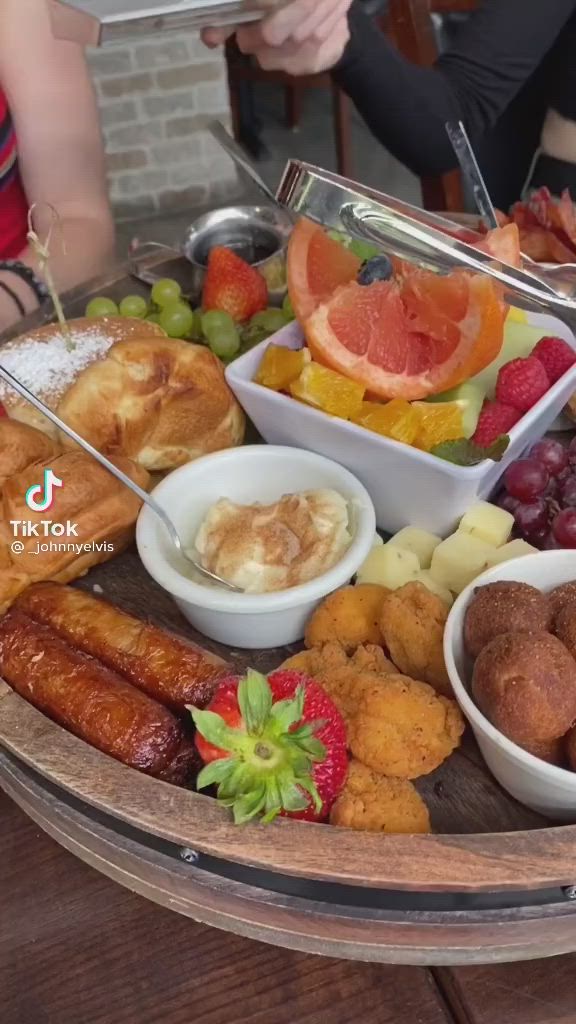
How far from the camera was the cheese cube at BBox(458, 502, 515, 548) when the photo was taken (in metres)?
0.89

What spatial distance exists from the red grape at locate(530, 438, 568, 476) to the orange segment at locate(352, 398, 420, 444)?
137 mm

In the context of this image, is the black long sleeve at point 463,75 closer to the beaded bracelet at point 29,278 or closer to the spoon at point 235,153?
the spoon at point 235,153

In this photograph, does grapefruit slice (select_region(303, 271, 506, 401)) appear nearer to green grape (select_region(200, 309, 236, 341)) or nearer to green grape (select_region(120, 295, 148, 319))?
green grape (select_region(200, 309, 236, 341))

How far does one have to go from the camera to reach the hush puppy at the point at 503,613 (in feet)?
2.33

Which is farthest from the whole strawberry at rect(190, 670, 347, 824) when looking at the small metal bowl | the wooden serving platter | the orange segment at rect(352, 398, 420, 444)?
the small metal bowl

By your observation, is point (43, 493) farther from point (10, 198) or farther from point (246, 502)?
point (10, 198)

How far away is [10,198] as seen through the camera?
4.68 ft

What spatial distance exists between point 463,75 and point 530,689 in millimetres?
1351

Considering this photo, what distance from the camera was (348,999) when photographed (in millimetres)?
700

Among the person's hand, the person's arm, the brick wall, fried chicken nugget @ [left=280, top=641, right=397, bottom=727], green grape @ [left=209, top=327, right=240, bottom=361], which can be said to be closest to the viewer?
fried chicken nugget @ [left=280, top=641, right=397, bottom=727]

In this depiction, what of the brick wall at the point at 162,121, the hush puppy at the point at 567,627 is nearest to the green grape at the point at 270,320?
the hush puppy at the point at 567,627

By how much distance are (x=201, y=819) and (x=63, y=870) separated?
22 cm

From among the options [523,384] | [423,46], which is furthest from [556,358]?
[423,46]

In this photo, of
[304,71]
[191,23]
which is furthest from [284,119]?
[191,23]
